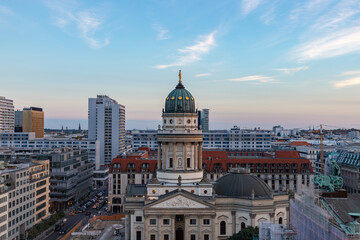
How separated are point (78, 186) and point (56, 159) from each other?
19.3 m

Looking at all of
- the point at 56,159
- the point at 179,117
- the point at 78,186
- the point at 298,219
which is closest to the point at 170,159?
the point at 179,117

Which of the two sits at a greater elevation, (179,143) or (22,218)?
(179,143)

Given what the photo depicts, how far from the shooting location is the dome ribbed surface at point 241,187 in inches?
3723

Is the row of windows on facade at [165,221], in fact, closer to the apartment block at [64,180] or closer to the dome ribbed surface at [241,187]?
the dome ribbed surface at [241,187]

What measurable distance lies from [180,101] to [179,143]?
34.6ft

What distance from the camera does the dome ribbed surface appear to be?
94562 mm

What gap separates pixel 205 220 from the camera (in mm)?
93812

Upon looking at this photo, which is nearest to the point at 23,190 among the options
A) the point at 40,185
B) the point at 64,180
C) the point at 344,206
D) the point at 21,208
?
the point at 21,208

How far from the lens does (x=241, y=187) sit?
95250mm

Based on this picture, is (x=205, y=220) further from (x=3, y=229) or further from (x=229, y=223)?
(x=3, y=229)

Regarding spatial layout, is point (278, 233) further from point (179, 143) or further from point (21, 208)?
point (21, 208)

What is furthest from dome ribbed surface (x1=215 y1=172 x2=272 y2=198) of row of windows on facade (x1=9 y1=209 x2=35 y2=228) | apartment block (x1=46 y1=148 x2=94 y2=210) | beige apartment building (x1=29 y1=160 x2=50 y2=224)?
apartment block (x1=46 y1=148 x2=94 y2=210)

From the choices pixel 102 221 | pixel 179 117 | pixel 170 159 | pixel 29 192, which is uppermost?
pixel 179 117

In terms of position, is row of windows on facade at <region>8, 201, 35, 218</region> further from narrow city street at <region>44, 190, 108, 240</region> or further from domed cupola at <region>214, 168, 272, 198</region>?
domed cupola at <region>214, 168, 272, 198</region>
